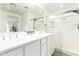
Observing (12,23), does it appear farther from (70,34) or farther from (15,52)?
(70,34)

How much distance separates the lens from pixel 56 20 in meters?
2.78

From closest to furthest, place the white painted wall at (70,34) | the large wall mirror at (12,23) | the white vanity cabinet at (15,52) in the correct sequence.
A: 1. the white vanity cabinet at (15,52)
2. the large wall mirror at (12,23)
3. the white painted wall at (70,34)

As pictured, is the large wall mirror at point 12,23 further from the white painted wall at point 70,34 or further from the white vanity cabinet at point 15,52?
the white painted wall at point 70,34

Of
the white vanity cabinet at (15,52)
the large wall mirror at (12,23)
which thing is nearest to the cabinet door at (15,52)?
the white vanity cabinet at (15,52)

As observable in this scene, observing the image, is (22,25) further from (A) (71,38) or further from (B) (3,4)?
(A) (71,38)

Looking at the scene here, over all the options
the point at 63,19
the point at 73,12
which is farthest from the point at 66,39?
the point at 73,12

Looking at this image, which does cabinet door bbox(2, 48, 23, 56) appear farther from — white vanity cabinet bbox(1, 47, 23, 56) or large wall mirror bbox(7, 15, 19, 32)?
large wall mirror bbox(7, 15, 19, 32)

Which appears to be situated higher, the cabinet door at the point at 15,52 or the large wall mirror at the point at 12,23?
the large wall mirror at the point at 12,23

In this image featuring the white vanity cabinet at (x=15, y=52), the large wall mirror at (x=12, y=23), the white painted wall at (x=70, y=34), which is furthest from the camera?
the white painted wall at (x=70, y=34)

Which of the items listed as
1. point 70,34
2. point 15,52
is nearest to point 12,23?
point 15,52

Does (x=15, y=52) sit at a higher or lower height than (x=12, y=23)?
lower

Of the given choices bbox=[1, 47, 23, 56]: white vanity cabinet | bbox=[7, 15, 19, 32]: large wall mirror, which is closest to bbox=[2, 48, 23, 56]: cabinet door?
bbox=[1, 47, 23, 56]: white vanity cabinet

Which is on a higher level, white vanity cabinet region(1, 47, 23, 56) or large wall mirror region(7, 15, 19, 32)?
large wall mirror region(7, 15, 19, 32)

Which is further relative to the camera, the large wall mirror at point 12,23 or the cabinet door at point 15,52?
the large wall mirror at point 12,23
